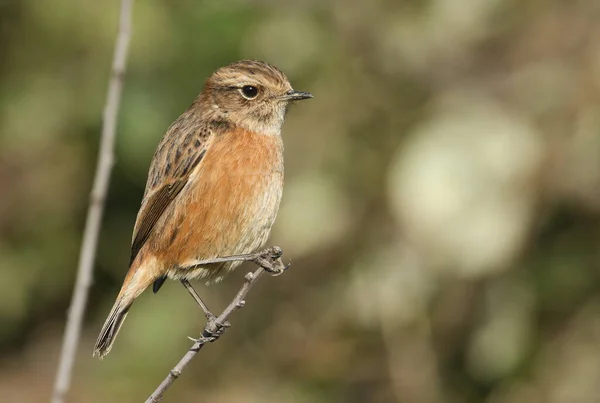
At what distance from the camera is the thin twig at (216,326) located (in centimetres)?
389

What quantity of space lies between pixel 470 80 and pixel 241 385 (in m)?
3.09

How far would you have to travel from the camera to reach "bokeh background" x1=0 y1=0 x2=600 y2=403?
7207 millimetres

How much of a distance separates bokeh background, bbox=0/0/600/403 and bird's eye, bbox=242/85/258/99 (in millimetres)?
1769

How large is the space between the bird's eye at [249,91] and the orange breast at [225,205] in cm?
35

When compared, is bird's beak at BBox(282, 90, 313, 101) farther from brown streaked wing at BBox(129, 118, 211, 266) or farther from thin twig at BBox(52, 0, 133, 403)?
thin twig at BBox(52, 0, 133, 403)

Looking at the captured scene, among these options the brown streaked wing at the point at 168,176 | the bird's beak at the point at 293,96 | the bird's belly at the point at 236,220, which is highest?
the bird's beak at the point at 293,96

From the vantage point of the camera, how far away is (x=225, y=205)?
5.10 m

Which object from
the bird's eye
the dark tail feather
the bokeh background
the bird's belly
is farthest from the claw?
the bokeh background

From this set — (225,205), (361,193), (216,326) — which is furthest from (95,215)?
(361,193)

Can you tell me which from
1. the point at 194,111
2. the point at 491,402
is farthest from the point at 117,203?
the point at 491,402

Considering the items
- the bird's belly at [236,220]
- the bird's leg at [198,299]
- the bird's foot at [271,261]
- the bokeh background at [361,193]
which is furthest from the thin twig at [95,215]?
the bokeh background at [361,193]

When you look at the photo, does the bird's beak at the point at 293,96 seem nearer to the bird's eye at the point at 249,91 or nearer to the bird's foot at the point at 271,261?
A: the bird's eye at the point at 249,91

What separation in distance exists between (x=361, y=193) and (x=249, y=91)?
2403 mm

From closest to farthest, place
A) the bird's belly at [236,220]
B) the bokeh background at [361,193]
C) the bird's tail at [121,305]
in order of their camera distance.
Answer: the bird's belly at [236,220], the bird's tail at [121,305], the bokeh background at [361,193]
